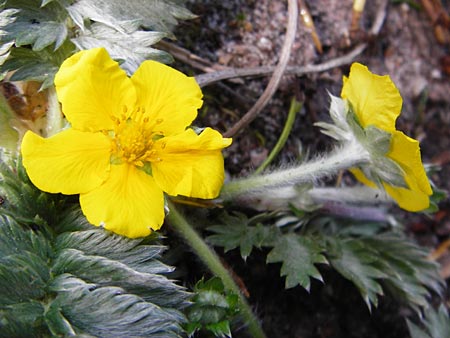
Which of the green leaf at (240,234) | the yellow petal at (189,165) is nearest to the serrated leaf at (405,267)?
the green leaf at (240,234)

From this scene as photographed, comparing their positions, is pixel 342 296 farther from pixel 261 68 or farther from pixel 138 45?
pixel 138 45

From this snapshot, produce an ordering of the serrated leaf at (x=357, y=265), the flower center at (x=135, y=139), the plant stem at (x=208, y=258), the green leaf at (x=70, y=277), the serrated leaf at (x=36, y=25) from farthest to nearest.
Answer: the serrated leaf at (x=357, y=265) < the plant stem at (x=208, y=258) < the serrated leaf at (x=36, y=25) < the flower center at (x=135, y=139) < the green leaf at (x=70, y=277)

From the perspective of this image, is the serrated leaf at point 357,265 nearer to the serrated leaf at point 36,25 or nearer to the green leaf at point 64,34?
the green leaf at point 64,34

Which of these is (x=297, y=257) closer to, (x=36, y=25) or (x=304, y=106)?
(x=304, y=106)

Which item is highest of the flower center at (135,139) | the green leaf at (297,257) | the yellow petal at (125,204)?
the flower center at (135,139)

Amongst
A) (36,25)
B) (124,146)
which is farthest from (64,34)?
(124,146)
